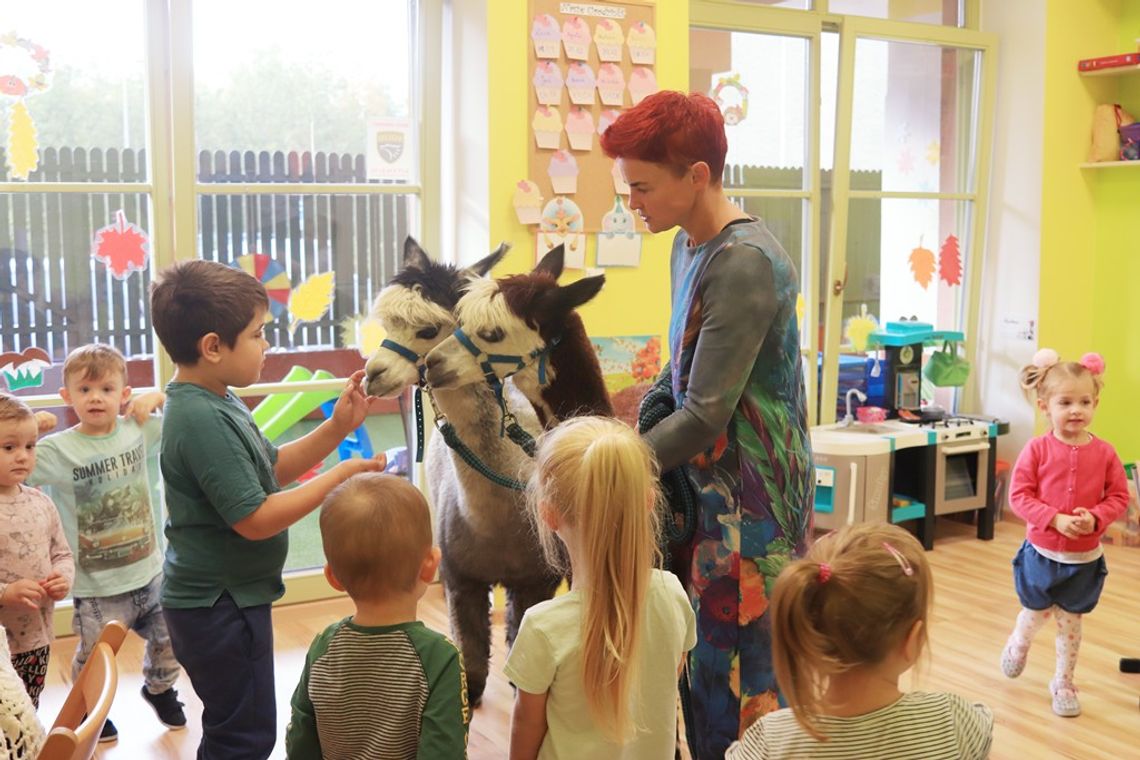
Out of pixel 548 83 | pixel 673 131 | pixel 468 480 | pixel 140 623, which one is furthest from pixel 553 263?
pixel 548 83

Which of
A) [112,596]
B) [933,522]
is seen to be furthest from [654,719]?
[933,522]

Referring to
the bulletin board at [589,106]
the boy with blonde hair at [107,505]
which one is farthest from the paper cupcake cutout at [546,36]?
the boy with blonde hair at [107,505]

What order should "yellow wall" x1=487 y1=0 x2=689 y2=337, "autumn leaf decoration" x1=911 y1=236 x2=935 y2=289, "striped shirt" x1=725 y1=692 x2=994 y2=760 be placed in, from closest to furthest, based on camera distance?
"striped shirt" x1=725 y1=692 x2=994 y2=760 < "yellow wall" x1=487 y1=0 x2=689 y2=337 < "autumn leaf decoration" x1=911 y1=236 x2=935 y2=289

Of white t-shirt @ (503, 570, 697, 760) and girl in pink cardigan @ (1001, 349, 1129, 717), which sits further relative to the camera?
girl in pink cardigan @ (1001, 349, 1129, 717)

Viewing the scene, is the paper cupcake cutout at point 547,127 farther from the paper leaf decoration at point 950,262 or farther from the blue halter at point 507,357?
the paper leaf decoration at point 950,262

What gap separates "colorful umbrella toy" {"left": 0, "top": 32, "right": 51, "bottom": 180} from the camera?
142 inches

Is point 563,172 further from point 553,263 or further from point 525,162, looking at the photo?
point 553,263

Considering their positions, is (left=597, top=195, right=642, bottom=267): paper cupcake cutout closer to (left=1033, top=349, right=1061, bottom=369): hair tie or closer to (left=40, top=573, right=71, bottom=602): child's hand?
(left=1033, top=349, right=1061, bottom=369): hair tie

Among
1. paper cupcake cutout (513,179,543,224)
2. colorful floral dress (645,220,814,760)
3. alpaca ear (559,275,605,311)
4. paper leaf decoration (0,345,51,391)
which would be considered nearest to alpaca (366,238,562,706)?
alpaca ear (559,275,605,311)

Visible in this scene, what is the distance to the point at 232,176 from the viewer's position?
4.00 m

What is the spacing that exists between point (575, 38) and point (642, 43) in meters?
0.29

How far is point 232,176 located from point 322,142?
1.16 feet

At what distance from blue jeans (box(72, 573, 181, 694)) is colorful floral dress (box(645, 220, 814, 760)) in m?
1.59

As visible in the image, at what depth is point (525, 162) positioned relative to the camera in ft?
13.4
